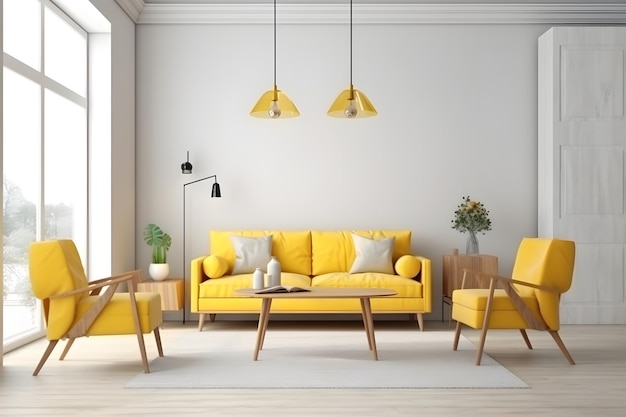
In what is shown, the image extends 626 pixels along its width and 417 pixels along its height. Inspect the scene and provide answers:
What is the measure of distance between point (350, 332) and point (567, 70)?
326 centimetres

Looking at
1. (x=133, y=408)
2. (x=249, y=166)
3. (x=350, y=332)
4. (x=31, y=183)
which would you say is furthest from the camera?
(x=249, y=166)

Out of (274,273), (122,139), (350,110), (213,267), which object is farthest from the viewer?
(122,139)

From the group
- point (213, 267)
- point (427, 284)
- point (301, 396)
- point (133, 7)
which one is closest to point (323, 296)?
point (301, 396)

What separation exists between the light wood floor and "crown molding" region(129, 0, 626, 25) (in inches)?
149

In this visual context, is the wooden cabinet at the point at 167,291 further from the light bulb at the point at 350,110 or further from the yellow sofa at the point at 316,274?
the light bulb at the point at 350,110

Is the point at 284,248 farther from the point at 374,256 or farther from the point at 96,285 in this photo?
the point at 96,285

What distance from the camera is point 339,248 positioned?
7.30m

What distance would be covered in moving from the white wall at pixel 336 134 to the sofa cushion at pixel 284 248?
0.32 meters

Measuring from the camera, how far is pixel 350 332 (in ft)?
21.8

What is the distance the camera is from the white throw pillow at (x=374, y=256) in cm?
697

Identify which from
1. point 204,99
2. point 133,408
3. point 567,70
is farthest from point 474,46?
point 133,408

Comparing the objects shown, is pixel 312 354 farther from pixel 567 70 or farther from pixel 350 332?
pixel 567 70

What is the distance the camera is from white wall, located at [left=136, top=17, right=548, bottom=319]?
7648 mm

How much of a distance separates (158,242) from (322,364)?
9.11ft
